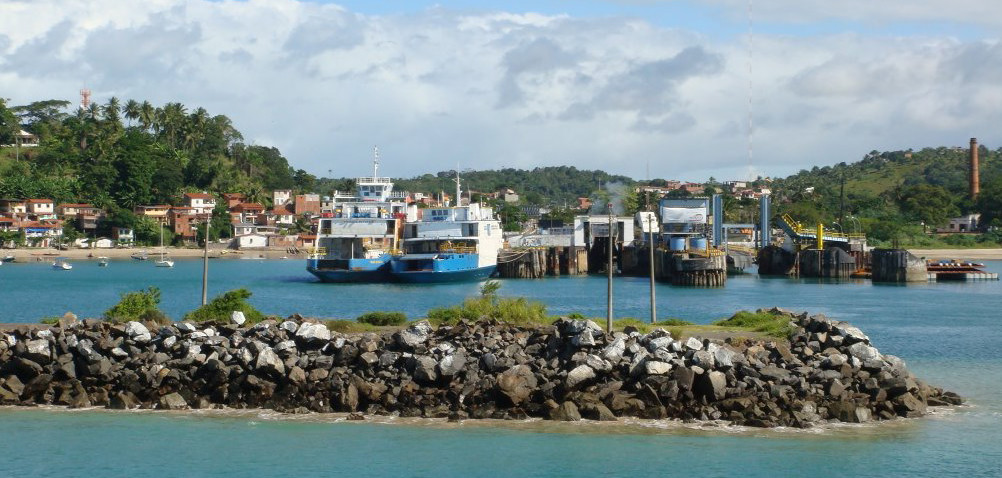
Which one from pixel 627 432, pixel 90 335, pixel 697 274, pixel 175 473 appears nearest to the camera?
pixel 175 473

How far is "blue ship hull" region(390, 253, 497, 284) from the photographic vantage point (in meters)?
77.4

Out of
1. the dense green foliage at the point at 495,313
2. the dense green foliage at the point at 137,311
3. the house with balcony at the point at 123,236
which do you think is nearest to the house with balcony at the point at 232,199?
the house with balcony at the point at 123,236

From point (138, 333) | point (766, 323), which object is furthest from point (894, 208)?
point (138, 333)

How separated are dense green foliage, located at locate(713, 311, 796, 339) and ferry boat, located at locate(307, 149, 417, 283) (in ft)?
149

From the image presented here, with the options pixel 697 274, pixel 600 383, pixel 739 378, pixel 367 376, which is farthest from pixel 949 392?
pixel 697 274

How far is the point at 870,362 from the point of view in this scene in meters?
25.7

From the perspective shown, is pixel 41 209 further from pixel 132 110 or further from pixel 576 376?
pixel 576 376

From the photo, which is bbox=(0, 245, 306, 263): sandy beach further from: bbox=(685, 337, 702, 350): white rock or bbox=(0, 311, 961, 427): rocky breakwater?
bbox=(685, 337, 702, 350): white rock

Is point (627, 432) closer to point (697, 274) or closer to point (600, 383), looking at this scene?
point (600, 383)

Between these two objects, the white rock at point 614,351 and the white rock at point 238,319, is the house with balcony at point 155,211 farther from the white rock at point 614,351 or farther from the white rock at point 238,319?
the white rock at point 614,351

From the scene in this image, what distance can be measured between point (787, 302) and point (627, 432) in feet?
132

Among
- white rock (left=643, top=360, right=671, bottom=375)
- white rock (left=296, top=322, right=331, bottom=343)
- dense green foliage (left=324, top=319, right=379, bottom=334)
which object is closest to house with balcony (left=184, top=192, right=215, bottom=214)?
dense green foliage (left=324, top=319, right=379, bottom=334)

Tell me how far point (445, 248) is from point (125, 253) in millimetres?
53409

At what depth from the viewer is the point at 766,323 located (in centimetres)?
3272
